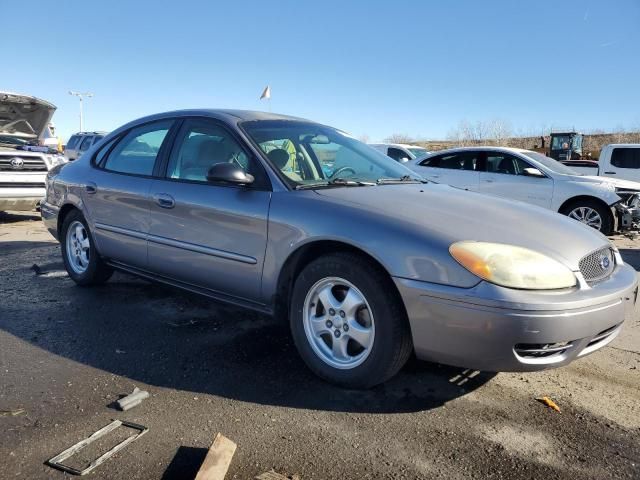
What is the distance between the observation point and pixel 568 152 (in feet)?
103

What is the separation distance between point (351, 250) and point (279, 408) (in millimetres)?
908

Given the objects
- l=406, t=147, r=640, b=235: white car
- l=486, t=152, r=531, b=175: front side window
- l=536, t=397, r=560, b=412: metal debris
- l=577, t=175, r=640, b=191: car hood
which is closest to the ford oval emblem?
l=406, t=147, r=640, b=235: white car

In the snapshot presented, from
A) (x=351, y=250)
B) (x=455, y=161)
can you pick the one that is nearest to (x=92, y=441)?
(x=351, y=250)

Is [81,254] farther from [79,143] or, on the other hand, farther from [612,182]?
[79,143]

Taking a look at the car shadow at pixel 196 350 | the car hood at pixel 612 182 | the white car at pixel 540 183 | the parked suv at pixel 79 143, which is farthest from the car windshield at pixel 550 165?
the parked suv at pixel 79 143

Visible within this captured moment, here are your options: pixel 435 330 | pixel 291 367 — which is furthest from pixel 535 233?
pixel 291 367

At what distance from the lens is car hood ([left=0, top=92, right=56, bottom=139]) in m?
9.47

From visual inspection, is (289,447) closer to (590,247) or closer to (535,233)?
(535,233)

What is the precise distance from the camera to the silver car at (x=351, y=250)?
2557mm

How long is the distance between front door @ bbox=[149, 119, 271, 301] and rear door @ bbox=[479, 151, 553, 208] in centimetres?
660

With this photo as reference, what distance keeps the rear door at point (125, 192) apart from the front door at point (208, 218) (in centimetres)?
15

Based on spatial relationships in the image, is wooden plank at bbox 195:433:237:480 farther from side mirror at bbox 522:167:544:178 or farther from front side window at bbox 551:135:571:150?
front side window at bbox 551:135:571:150

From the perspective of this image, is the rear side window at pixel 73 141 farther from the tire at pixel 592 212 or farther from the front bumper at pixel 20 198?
the tire at pixel 592 212

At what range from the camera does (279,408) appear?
2775 millimetres
